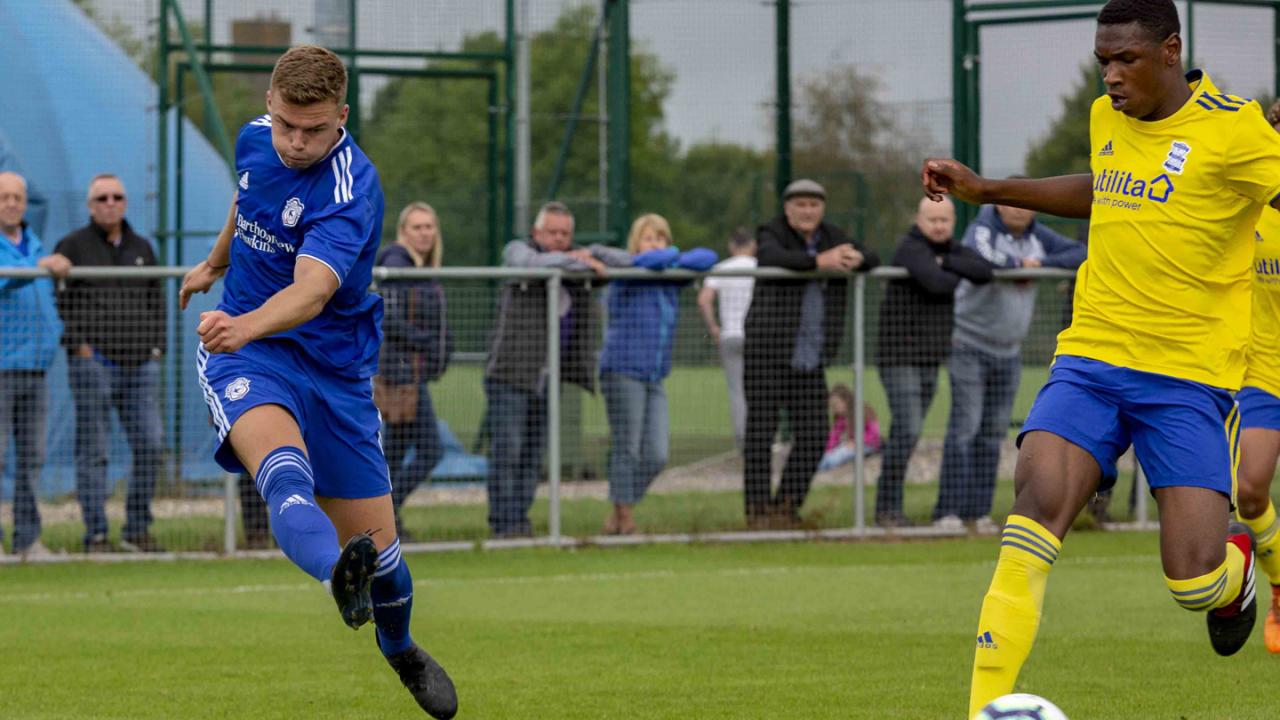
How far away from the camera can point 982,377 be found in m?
12.2

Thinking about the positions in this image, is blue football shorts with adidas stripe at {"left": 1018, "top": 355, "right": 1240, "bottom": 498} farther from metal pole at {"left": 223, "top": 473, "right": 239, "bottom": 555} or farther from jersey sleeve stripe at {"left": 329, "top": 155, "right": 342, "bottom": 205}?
metal pole at {"left": 223, "top": 473, "right": 239, "bottom": 555}

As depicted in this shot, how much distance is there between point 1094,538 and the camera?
40.1 feet

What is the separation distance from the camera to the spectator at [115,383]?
10953mm

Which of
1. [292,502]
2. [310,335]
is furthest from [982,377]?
[292,502]

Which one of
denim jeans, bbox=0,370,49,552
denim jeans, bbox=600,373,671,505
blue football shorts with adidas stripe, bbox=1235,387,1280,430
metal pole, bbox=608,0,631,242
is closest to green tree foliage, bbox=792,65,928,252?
metal pole, bbox=608,0,631,242

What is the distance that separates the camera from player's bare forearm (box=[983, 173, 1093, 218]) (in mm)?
6055

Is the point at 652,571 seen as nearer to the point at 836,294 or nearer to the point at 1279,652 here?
the point at 836,294

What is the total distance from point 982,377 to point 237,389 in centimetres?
746

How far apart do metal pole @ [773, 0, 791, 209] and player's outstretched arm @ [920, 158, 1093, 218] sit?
9.37 metres

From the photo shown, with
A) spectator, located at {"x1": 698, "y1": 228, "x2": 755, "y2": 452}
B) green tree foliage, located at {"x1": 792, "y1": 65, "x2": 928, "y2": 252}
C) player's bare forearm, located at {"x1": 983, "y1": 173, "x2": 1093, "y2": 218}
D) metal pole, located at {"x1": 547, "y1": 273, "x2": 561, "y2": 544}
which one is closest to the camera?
player's bare forearm, located at {"x1": 983, "y1": 173, "x2": 1093, "y2": 218}

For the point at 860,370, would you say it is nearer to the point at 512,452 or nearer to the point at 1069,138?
the point at 512,452

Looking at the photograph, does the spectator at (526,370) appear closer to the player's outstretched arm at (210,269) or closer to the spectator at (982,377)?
the spectator at (982,377)

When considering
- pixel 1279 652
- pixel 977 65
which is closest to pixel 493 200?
pixel 977 65

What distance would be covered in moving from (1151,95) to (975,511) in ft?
22.7
